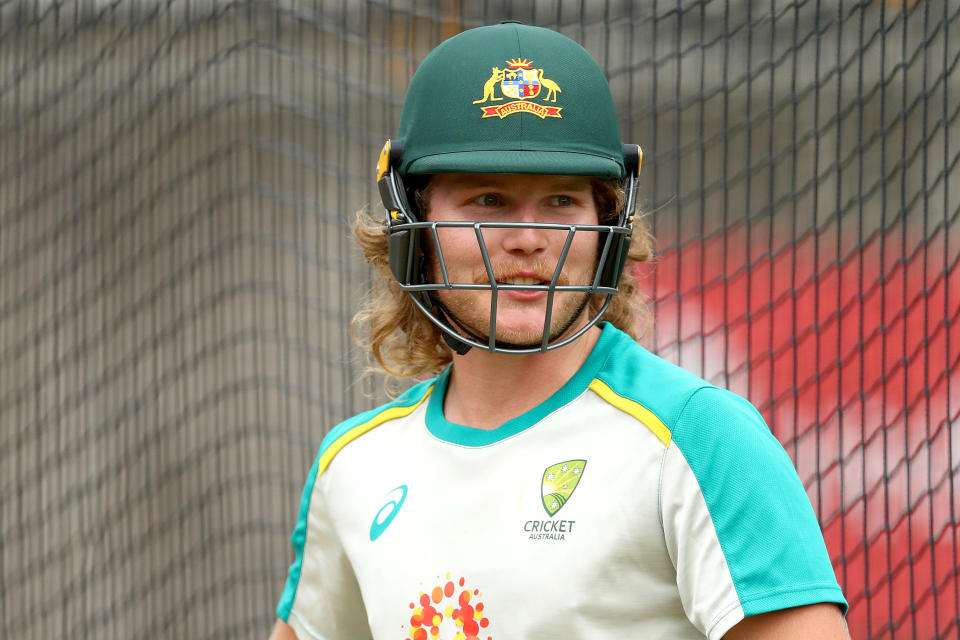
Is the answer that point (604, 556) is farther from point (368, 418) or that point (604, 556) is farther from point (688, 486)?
point (368, 418)

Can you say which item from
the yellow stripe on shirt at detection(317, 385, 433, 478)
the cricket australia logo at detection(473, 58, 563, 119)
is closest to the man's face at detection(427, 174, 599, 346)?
the cricket australia logo at detection(473, 58, 563, 119)

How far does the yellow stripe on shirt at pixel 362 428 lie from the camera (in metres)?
1.78

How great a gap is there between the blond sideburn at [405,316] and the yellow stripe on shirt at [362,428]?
22cm

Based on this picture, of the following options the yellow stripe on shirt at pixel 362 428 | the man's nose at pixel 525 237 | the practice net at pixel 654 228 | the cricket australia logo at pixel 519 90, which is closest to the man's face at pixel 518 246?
the man's nose at pixel 525 237

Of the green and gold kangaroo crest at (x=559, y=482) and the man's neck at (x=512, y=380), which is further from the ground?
the man's neck at (x=512, y=380)

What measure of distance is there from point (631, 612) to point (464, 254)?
0.55 meters

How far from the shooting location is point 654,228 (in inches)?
162

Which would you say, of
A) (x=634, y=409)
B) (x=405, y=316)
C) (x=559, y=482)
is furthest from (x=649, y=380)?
(x=405, y=316)

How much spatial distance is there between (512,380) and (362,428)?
0.36 metres

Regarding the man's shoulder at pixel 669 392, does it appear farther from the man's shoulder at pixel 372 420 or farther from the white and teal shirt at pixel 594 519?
the man's shoulder at pixel 372 420

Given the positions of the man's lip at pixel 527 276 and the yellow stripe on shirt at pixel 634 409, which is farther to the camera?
the man's lip at pixel 527 276

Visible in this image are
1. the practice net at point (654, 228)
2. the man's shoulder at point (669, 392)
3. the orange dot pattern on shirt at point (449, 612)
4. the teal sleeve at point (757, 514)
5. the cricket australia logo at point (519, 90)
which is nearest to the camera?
the teal sleeve at point (757, 514)

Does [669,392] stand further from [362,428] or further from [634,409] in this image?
[362,428]

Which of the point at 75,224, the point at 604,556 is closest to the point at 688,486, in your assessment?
the point at 604,556
